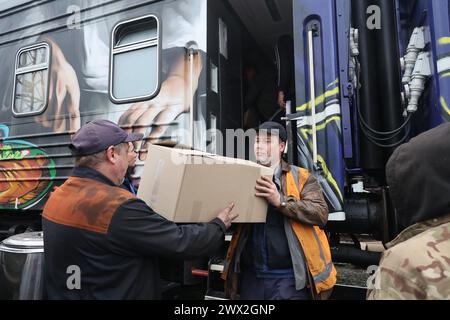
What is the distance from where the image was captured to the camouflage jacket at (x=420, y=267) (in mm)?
750

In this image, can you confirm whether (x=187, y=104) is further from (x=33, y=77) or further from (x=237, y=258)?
(x=33, y=77)

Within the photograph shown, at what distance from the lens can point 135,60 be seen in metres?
2.94

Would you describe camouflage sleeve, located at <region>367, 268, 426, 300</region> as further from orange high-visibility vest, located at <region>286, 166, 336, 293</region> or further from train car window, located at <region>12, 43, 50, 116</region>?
train car window, located at <region>12, 43, 50, 116</region>

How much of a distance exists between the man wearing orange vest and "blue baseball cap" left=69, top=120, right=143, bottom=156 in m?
0.67

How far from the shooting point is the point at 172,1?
2.79 metres

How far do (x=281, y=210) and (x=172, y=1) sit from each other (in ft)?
6.60

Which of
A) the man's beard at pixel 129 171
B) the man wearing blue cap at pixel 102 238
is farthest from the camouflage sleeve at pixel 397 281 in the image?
the man's beard at pixel 129 171

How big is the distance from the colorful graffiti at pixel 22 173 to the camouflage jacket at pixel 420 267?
3.10 m

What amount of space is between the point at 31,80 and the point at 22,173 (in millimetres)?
919

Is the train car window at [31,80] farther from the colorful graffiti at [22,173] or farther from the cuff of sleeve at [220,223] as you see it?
the cuff of sleeve at [220,223]

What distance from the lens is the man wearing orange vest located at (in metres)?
1.62

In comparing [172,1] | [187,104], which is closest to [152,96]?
[187,104]

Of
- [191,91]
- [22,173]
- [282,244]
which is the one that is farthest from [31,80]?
[282,244]

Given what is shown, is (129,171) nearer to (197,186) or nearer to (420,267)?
(197,186)
